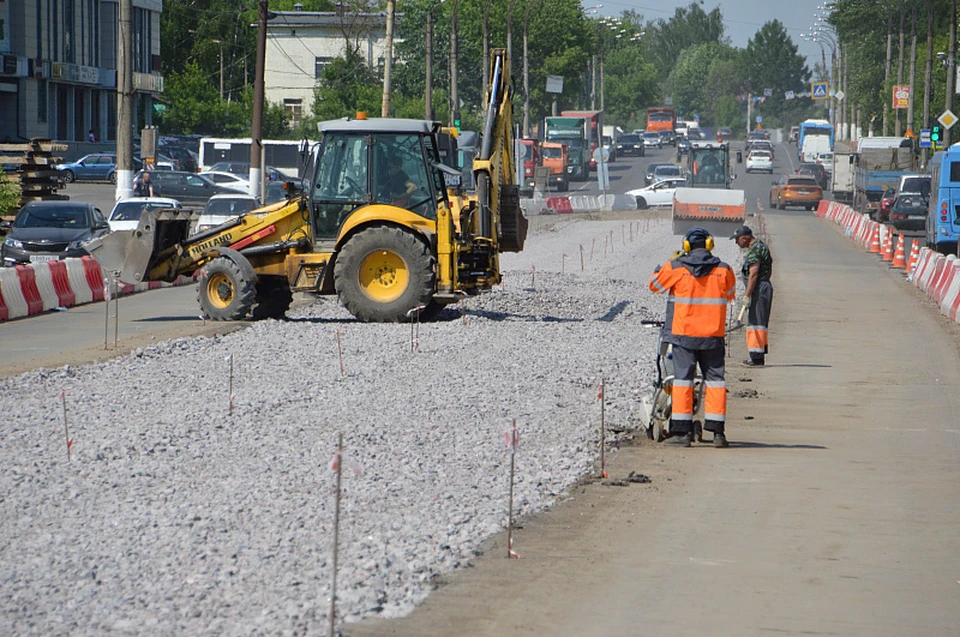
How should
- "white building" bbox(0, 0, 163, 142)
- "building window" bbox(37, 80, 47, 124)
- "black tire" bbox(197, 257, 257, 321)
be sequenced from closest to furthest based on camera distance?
"black tire" bbox(197, 257, 257, 321) → "white building" bbox(0, 0, 163, 142) → "building window" bbox(37, 80, 47, 124)

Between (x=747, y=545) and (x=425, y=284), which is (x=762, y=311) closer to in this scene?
(x=425, y=284)

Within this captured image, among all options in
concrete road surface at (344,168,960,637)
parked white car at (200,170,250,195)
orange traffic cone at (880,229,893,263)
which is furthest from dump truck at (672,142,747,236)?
concrete road surface at (344,168,960,637)

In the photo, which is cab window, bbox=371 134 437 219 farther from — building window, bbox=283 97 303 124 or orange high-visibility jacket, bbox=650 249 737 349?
building window, bbox=283 97 303 124

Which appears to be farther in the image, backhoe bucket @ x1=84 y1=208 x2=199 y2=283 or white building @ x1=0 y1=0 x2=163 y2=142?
white building @ x1=0 y1=0 x2=163 y2=142

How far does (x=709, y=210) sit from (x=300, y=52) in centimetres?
5853

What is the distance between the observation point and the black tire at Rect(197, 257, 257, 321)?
63.6 feet

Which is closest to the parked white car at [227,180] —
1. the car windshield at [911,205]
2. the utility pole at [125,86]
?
the utility pole at [125,86]

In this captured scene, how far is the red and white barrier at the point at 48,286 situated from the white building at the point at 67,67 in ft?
133

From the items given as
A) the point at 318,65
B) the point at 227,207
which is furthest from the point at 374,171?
the point at 318,65

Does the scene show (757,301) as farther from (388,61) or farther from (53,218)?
(388,61)

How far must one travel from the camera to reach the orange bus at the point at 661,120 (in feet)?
440

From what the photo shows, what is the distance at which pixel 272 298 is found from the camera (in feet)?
67.6

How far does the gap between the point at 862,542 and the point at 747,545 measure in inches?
28.6

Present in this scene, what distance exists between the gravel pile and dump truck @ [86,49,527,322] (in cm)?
63
